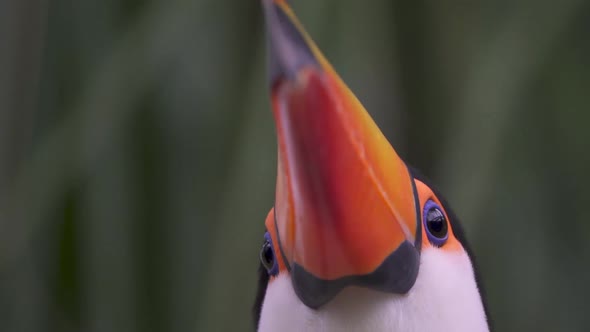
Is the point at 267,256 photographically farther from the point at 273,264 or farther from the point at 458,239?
the point at 458,239

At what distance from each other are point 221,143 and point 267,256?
909 millimetres

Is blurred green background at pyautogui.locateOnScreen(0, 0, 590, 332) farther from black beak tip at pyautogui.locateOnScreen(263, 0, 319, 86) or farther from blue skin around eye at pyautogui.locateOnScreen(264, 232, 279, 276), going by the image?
black beak tip at pyautogui.locateOnScreen(263, 0, 319, 86)

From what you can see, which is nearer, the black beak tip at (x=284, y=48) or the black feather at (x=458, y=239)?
the black beak tip at (x=284, y=48)

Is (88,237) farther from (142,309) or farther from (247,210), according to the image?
(247,210)

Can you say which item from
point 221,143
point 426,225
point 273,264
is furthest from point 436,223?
point 221,143

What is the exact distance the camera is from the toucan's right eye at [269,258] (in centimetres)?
95

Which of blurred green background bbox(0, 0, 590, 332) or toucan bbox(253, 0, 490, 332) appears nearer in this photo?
toucan bbox(253, 0, 490, 332)

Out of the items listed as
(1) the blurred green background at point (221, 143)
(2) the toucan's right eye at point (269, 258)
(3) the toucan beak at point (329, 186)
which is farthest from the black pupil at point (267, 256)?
(1) the blurred green background at point (221, 143)

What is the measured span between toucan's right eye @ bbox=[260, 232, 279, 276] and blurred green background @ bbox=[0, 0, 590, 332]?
2.14 ft

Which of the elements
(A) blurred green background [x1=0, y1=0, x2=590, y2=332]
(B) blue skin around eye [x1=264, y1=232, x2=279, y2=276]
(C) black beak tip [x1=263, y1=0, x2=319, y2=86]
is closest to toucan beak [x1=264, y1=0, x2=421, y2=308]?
(C) black beak tip [x1=263, y1=0, x2=319, y2=86]

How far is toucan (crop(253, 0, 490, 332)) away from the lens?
25.3 inches

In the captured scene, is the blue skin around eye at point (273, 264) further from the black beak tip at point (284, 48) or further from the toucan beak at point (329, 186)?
the black beak tip at point (284, 48)

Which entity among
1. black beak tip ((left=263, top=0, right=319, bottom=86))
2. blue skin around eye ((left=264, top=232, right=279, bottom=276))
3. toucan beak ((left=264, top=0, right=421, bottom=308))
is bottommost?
blue skin around eye ((left=264, top=232, right=279, bottom=276))

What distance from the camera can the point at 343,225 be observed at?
731 mm
